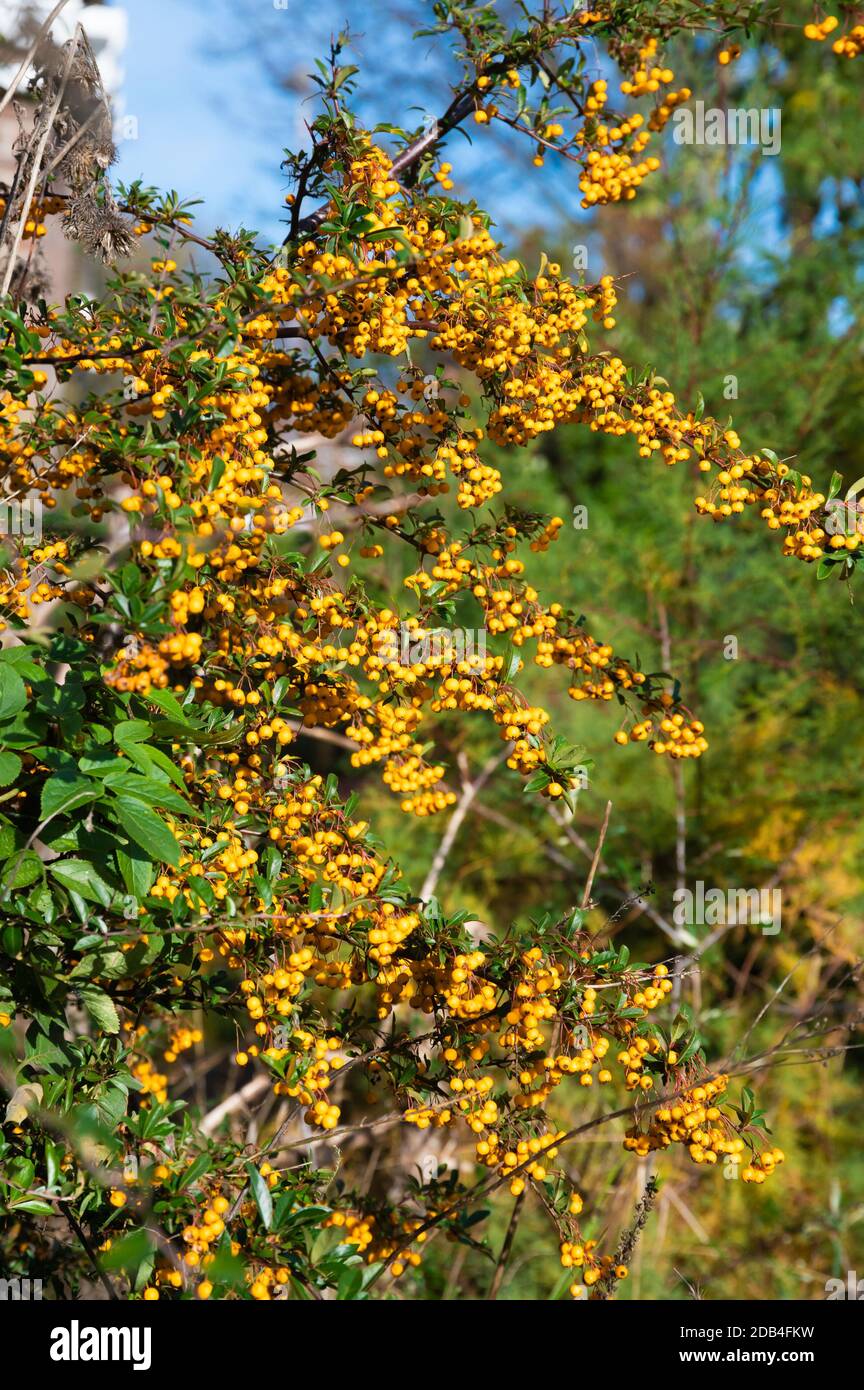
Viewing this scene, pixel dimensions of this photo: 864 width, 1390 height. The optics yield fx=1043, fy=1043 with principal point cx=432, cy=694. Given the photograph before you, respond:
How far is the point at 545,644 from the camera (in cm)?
199

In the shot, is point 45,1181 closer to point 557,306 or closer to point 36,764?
point 36,764

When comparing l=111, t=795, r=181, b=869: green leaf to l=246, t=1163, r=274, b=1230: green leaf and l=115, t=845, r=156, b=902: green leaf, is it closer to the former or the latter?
l=115, t=845, r=156, b=902: green leaf

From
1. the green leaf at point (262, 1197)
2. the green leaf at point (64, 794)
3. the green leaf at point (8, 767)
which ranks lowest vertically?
the green leaf at point (262, 1197)

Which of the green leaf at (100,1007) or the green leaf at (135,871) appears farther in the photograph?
the green leaf at (100,1007)

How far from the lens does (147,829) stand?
1438mm

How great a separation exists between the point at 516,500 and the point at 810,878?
233 cm

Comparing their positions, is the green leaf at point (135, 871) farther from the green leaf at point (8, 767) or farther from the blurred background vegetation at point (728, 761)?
the blurred background vegetation at point (728, 761)

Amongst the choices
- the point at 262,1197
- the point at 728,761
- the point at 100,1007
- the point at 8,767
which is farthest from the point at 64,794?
the point at 728,761

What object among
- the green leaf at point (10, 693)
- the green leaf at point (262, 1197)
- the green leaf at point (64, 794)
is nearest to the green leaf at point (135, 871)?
the green leaf at point (64, 794)

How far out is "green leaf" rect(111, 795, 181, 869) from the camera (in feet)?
4.67

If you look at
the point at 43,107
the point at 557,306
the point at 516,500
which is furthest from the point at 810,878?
the point at 43,107

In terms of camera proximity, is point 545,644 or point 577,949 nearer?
point 577,949

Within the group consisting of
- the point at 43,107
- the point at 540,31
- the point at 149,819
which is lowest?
the point at 149,819

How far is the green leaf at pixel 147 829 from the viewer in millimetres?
1424
